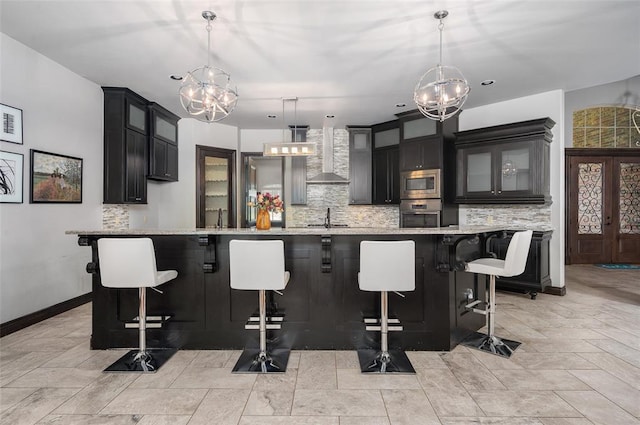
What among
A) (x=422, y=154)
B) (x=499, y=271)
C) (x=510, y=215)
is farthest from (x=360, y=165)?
(x=499, y=271)

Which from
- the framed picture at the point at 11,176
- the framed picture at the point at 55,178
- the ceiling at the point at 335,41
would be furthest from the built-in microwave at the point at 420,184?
the framed picture at the point at 11,176

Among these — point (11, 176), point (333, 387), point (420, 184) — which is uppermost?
point (420, 184)

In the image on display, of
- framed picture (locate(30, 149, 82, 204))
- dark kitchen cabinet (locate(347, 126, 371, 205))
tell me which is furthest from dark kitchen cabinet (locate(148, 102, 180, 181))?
dark kitchen cabinet (locate(347, 126, 371, 205))

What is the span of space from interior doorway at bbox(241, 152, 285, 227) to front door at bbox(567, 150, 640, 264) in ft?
20.3

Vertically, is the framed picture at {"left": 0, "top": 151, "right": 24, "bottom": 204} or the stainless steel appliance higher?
the framed picture at {"left": 0, "top": 151, "right": 24, "bottom": 204}

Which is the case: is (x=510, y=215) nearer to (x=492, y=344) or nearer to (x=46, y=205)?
(x=492, y=344)

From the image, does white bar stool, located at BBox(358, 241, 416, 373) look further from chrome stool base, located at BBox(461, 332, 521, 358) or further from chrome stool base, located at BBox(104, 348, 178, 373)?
chrome stool base, located at BBox(104, 348, 178, 373)

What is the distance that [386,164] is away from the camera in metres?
5.84

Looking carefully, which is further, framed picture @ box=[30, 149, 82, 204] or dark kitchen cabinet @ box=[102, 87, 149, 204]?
dark kitchen cabinet @ box=[102, 87, 149, 204]

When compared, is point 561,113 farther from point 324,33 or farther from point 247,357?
point 247,357

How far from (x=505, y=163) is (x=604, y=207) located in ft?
12.9

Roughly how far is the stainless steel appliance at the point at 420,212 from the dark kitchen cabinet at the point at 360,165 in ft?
2.99

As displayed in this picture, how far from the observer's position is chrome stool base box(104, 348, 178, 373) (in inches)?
94.7

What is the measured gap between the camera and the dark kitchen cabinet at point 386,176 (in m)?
5.70
